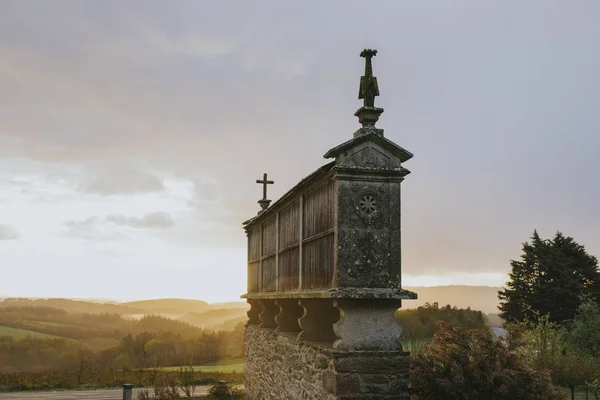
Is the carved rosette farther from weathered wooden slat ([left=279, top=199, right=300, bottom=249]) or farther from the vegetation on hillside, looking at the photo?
the vegetation on hillside

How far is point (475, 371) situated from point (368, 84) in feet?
18.4

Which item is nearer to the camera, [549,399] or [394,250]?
[394,250]

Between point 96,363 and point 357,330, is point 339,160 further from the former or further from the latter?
point 96,363

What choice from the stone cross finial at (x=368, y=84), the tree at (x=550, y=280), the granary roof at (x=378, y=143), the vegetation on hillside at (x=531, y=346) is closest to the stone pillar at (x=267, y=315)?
the vegetation on hillside at (x=531, y=346)

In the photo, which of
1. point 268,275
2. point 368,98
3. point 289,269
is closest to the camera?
point 368,98

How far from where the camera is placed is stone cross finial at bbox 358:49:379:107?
355 inches

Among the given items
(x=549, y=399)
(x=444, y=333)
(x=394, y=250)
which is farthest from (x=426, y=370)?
(x=394, y=250)

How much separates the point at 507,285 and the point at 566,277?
12.7 feet

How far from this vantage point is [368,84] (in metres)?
9.05

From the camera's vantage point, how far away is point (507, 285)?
38.9m

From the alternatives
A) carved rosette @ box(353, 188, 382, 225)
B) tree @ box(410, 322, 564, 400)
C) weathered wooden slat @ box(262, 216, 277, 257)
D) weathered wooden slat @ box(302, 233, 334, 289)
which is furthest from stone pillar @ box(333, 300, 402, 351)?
weathered wooden slat @ box(262, 216, 277, 257)

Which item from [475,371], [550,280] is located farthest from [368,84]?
[550,280]

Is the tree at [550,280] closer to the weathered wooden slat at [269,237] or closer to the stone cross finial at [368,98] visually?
the weathered wooden slat at [269,237]

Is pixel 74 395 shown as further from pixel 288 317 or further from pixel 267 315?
pixel 288 317
